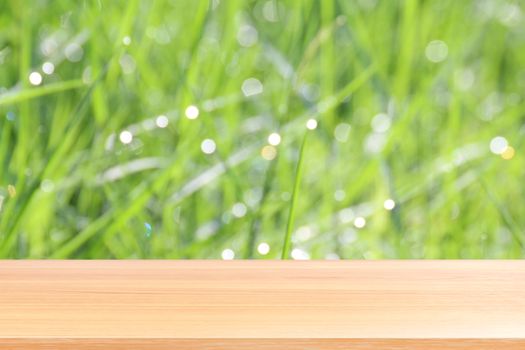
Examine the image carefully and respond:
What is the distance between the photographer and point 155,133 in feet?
2.89

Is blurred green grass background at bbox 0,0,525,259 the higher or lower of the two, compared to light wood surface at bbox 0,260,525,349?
higher

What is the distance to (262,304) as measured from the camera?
2.03ft

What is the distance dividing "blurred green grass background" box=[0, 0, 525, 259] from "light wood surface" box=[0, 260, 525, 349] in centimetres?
14

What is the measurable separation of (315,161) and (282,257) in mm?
125

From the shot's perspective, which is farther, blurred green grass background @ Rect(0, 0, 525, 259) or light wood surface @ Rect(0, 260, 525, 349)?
blurred green grass background @ Rect(0, 0, 525, 259)

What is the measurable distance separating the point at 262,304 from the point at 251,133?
0.30 meters

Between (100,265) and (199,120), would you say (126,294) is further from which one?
(199,120)

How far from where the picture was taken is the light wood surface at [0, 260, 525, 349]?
559 mm

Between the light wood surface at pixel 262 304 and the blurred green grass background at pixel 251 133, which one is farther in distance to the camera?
the blurred green grass background at pixel 251 133

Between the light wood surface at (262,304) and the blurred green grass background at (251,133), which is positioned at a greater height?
the blurred green grass background at (251,133)

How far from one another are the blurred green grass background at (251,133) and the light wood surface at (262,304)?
0.14 metres

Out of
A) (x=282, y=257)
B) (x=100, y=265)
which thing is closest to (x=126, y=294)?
(x=100, y=265)

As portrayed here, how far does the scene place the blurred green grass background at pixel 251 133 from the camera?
33.6 inches

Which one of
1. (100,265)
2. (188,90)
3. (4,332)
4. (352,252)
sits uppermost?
(188,90)
